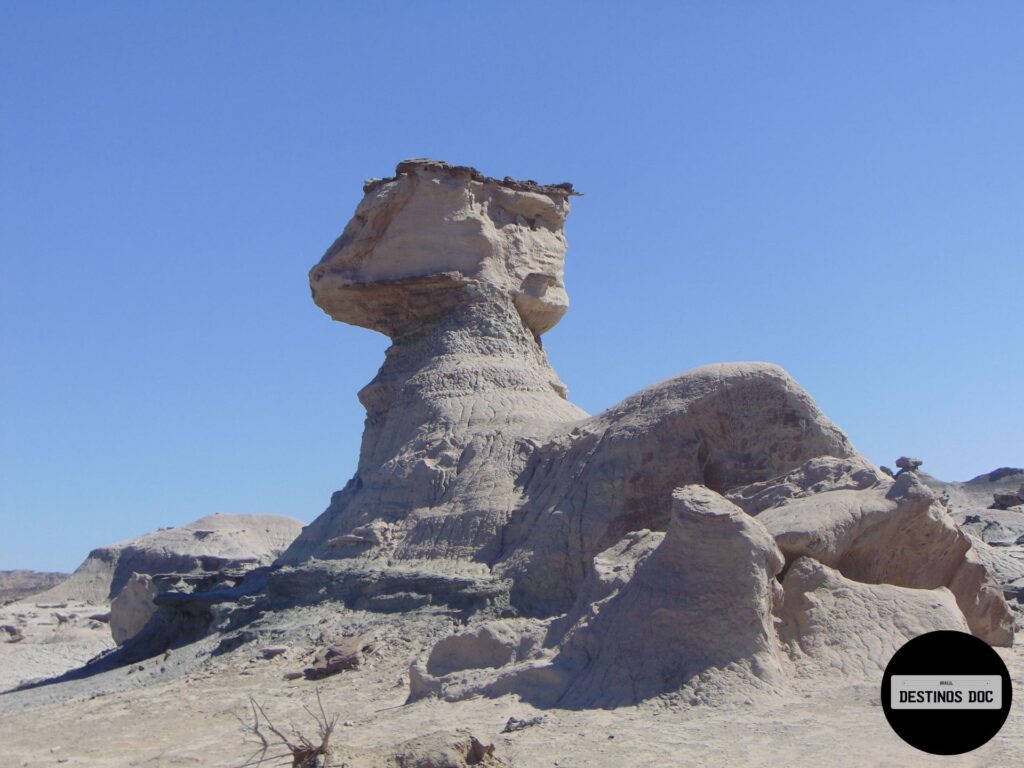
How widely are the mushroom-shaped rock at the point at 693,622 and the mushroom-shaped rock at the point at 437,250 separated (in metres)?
6.98

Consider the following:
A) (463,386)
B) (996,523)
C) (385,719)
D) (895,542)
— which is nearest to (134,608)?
(463,386)

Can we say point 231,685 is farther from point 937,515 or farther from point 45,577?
point 45,577

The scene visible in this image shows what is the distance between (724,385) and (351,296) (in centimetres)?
569

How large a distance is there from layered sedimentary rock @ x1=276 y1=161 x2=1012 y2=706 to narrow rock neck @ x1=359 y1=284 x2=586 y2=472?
0.09 feet

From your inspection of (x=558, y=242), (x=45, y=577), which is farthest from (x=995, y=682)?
(x=45, y=577)

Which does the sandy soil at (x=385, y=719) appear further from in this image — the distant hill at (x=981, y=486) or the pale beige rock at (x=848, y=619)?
the distant hill at (x=981, y=486)

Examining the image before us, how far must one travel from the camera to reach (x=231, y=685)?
417 inches

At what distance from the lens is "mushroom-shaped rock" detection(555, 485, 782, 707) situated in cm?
777

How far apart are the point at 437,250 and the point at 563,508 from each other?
14.5 ft

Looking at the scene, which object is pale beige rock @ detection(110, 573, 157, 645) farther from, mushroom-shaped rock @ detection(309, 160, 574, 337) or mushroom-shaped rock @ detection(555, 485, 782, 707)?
mushroom-shaped rock @ detection(555, 485, 782, 707)

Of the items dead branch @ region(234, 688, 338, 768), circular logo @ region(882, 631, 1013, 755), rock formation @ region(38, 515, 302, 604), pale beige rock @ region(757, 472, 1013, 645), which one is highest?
rock formation @ region(38, 515, 302, 604)

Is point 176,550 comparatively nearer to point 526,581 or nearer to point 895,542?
point 526,581

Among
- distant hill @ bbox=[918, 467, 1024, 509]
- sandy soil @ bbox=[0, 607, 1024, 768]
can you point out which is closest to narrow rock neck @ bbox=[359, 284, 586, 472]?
sandy soil @ bbox=[0, 607, 1024, 768]

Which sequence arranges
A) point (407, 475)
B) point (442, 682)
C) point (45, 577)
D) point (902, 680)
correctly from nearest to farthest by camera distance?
1. point (902, 680)
2. point (442, 682)
3. point (407, 475)
4. point (45, 577)
